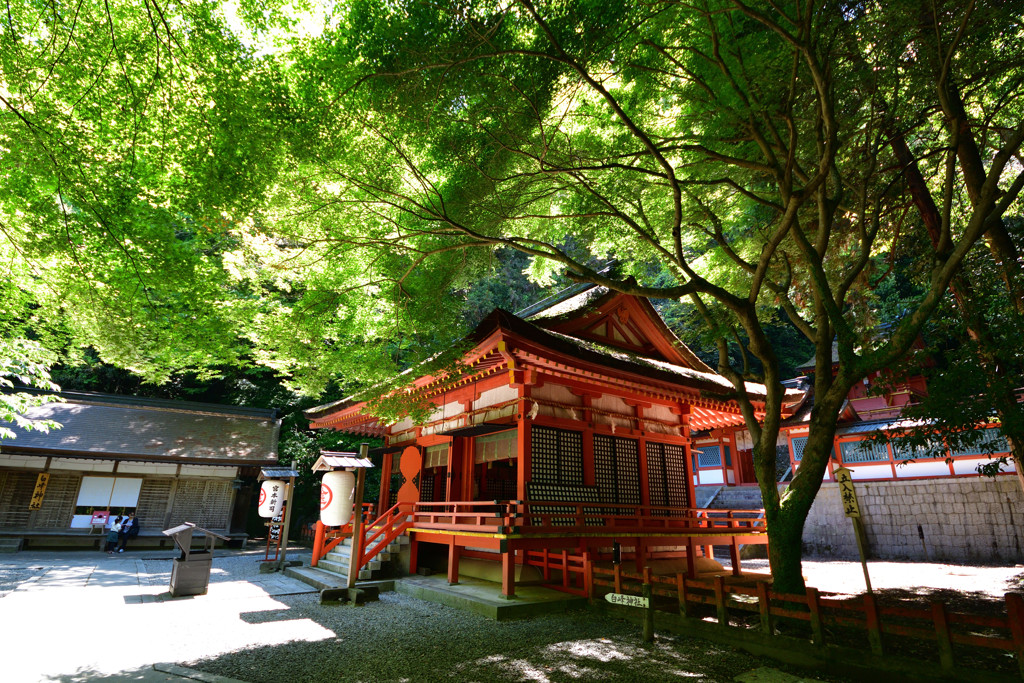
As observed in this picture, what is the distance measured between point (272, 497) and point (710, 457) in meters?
19.2

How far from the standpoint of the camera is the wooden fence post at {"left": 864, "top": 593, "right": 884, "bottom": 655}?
4984 millimetres

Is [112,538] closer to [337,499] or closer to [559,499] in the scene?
[337,499]

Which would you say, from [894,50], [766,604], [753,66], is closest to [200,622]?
[766,604]

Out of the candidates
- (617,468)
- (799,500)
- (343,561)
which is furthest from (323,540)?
(799,500)

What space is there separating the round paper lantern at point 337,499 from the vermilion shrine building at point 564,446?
145 centimetres

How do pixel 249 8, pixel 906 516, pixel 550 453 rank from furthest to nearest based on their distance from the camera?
pixel 906 516 < pixel 550 453 < pixel 249 8

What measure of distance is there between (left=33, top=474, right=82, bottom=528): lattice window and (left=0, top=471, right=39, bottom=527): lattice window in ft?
1.23

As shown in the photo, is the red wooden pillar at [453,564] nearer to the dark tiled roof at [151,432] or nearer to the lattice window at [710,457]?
the dark tiled roof at [151,432]

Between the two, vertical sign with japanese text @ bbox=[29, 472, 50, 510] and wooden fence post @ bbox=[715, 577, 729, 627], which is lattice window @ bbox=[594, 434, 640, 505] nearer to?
wooden fence post @ bbox=[715, 577, 729, 627]

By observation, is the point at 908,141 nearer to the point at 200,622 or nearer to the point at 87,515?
the point at 200,622

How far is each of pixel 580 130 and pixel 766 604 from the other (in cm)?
790

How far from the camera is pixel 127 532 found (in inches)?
629

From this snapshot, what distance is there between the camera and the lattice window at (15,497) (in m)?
15.4

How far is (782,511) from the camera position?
669 cm
